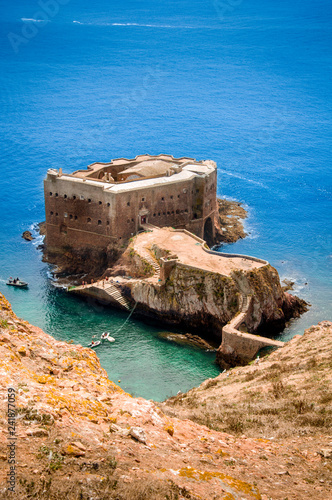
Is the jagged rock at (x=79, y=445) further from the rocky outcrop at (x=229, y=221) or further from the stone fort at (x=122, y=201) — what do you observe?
the rocky outcrop at (x=229, y=221)

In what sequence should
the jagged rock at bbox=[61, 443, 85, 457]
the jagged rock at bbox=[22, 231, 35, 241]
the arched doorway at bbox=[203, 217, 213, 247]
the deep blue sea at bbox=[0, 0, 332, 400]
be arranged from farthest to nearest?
the jagged rock at bbox=[22, 231, 35, 241], the arched doorway at bbox=[203, 217, 213, 247], the deep blue sea at bbox=[0, 0, 332, 400], the jagged rock at bbox=[61, 443, 85, 457]

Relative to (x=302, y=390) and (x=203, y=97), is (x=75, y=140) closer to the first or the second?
(x=203, y=97)

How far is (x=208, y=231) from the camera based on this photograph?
90125 mm

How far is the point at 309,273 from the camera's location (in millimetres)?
80000

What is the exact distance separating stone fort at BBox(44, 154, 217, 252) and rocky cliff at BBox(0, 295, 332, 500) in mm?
50805

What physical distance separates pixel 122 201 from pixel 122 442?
196 ft

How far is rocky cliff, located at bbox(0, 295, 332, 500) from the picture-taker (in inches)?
688

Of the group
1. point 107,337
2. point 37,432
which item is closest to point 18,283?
point 107,337

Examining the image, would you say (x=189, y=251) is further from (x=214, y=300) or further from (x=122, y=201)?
(x=122, y=201)

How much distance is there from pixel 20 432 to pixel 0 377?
9.37ft

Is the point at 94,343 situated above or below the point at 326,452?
below

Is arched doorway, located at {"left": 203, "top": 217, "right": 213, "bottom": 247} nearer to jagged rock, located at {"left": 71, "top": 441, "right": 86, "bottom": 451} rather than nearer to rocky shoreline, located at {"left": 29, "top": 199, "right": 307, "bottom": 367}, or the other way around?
rocky shoreline, located at {"left": 29, "top": 199, "right": 307, "bottom": 367}

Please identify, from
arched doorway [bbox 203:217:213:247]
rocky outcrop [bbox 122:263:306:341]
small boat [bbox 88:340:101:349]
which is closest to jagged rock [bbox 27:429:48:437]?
small boat [bbox 88:340:101:349]

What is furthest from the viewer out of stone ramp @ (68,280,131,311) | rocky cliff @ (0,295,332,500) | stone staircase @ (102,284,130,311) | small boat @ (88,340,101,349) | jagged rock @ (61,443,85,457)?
stone ramp @ (68,280,131,311)
